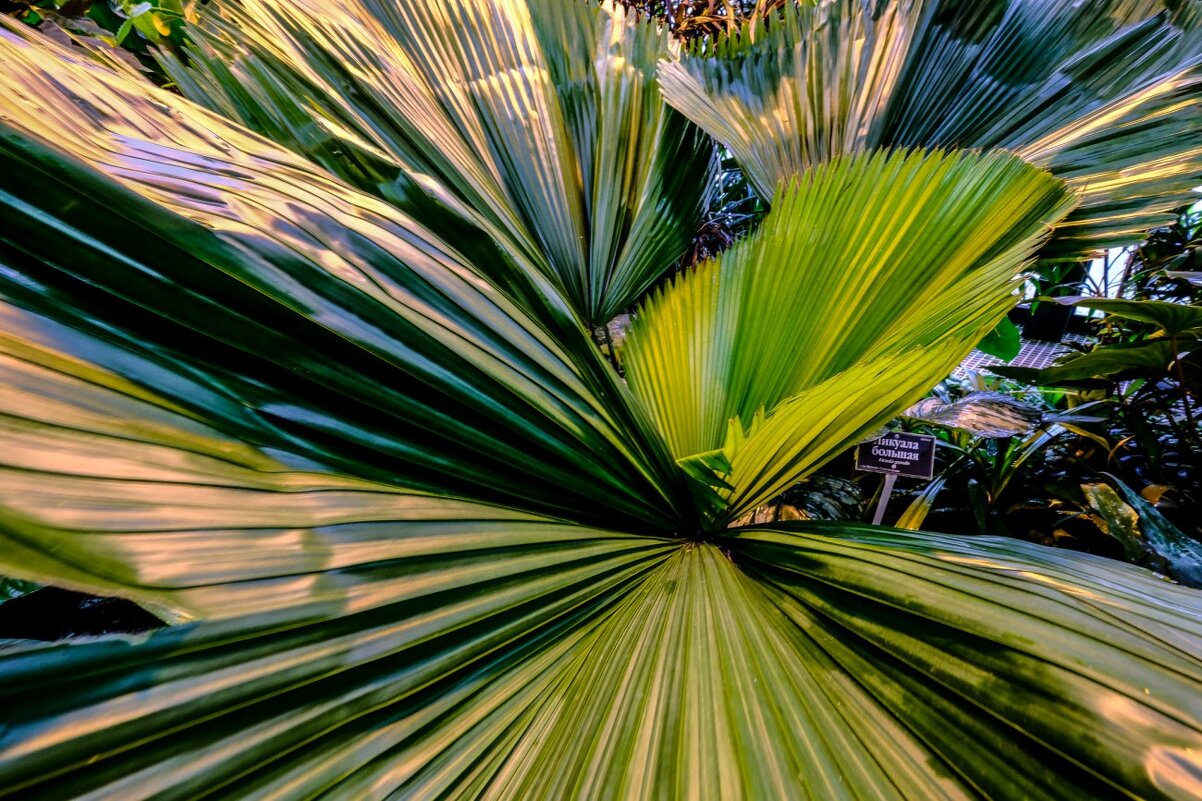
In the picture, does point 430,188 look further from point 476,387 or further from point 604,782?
point 604,782

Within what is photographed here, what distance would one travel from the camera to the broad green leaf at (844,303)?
0.51 meters

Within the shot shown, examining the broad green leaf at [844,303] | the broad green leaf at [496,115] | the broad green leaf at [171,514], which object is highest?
the broad green leaf at [496,115]

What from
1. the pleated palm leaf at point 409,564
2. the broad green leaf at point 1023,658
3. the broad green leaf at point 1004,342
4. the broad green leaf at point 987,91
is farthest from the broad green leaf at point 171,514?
the broad green leaf at point 1004,342

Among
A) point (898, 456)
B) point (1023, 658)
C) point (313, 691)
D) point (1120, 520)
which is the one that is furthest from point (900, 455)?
point (313, 691)

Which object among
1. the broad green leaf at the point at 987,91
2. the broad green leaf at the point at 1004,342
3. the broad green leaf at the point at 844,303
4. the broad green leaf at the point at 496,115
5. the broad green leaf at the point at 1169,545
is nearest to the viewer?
the broad green leaf at the point at 844,303

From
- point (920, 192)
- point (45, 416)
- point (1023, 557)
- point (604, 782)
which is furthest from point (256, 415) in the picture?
point (920, 192)

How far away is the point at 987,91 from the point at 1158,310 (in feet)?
1.55

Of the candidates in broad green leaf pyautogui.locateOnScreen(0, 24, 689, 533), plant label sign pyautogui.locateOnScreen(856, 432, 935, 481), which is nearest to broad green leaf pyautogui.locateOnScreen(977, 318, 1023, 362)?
plant label sign pyautogui.locateOnScreen(856, 432, 935, 481)

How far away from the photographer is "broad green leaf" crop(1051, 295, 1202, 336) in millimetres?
910

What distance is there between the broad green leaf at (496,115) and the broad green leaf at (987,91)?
0.40 ft

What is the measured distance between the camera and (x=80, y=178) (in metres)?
0.29

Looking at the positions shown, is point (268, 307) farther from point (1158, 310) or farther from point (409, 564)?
point (1158, 310)

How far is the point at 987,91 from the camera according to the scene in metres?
0.90

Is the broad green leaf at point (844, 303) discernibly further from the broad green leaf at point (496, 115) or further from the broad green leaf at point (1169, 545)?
the broad green leaf at point (1169, 545)
